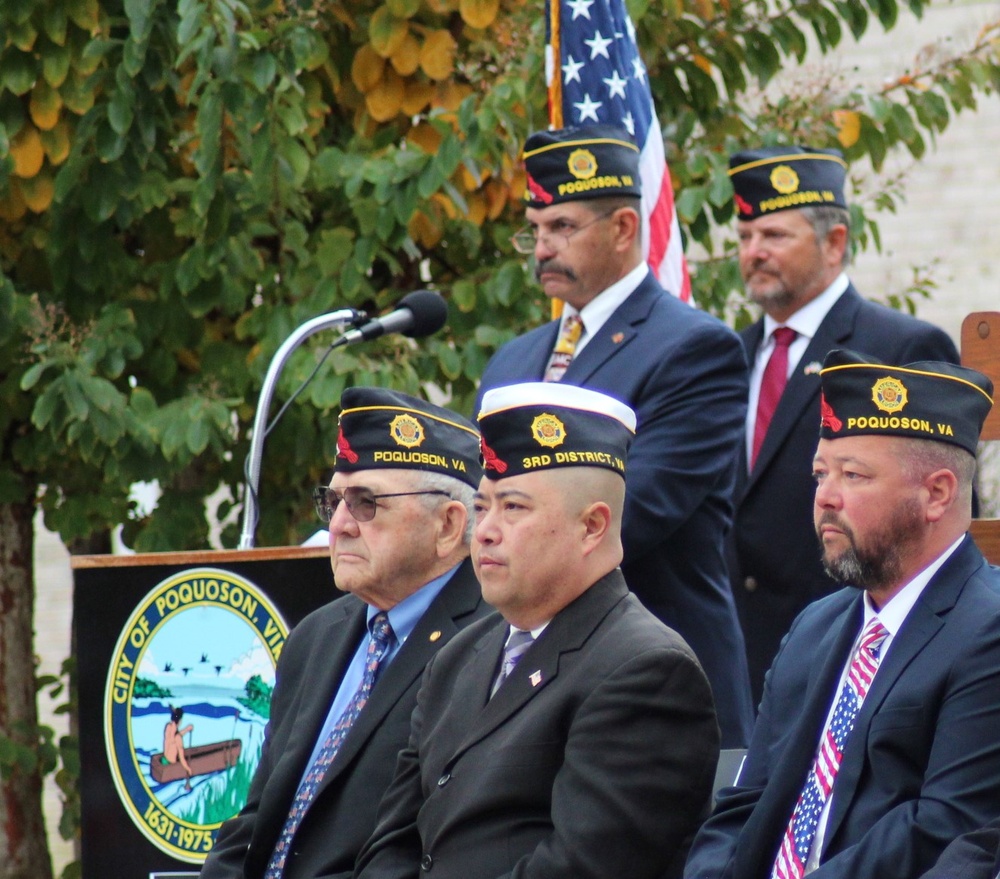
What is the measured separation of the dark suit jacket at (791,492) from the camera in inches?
208

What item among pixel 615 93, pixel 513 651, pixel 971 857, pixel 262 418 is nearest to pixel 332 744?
pixel 513 651

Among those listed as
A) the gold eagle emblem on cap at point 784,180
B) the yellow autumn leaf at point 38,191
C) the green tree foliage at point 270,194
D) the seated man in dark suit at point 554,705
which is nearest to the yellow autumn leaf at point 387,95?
the green tree foliage at point 270,194

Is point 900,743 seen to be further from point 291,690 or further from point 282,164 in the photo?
point 282,164

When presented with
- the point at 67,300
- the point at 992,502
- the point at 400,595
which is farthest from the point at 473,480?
the point at 992,502

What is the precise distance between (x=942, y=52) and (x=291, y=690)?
405cm

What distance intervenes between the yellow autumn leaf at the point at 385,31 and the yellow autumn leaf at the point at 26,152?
1.28 meters

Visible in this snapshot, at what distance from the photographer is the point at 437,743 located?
159 inches

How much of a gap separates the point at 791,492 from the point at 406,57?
2543 mm

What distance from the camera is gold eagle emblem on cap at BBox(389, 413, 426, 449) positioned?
466 centimetres

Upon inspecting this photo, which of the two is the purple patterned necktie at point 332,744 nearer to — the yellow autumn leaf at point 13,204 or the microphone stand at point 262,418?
the microphone stand at point 262,418

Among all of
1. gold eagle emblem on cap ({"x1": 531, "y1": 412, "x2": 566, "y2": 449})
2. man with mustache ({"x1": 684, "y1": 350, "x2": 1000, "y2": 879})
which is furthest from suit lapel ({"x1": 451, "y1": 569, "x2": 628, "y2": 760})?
man with mustache ({"x1": 684, "y1": 350, "x2": 1000, "y2": 879})

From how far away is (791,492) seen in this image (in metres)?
5.31

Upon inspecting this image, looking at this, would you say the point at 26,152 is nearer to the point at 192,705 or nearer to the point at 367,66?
the point at 367,66

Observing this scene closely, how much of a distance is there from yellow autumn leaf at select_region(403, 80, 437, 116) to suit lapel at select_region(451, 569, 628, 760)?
11.4 ft
